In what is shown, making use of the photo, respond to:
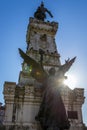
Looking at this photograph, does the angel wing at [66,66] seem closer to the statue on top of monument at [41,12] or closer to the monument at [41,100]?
the monument at [41,100]

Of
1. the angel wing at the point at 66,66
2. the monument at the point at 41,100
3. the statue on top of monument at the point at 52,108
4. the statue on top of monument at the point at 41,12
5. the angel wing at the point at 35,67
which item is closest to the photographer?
the statue on top of monument at the point at 52,108

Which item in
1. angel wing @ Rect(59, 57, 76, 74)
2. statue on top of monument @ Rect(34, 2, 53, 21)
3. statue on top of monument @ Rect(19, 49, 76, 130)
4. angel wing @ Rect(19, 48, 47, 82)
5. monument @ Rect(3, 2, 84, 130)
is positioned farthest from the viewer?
statue on top of monument @ Rect(34, 2, 53, 21)

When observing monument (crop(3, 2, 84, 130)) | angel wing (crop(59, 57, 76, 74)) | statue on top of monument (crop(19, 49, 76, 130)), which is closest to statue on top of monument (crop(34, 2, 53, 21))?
monument (crop(3, 2, 84, 130))

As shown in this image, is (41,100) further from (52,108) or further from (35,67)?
(35,67)

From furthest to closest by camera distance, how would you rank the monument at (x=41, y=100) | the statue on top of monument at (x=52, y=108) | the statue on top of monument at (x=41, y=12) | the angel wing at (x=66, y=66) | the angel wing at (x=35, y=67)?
the statue on top of monument at (x=41, y=12), the angel wing at (x=66, y=66), the angel wing at (x=35, y=67), the monument at (x=41, y=100), the statue on top of monument at (x=52, y=108)

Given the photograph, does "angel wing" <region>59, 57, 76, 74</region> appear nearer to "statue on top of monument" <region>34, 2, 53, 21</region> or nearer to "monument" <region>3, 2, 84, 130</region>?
"monument" <region>3, 2, 84, 130</region>

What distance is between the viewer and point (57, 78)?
1370 cm

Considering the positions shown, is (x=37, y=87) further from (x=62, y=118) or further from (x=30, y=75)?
(x=62, y=118)

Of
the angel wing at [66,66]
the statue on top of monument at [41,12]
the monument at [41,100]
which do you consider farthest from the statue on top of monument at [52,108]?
the statue on top of monument at [41,12]

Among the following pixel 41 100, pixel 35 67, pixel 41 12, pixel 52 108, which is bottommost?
pixel 52 108

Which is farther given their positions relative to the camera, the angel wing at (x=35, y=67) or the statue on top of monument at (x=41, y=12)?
the statue on top of monument at (x=41, y=12)

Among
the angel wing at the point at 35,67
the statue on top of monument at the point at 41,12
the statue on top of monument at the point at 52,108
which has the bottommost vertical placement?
the statue on top of monument at the point at 52,108

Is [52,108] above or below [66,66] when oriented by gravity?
below

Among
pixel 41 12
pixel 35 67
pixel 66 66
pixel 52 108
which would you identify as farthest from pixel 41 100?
pixel 41 12
